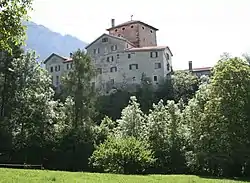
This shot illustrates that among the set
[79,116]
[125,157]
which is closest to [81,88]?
[79,116]

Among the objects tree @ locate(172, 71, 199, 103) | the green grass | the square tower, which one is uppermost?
the square tower

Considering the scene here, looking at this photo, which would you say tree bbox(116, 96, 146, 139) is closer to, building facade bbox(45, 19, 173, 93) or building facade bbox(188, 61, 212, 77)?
building facade bbox(45, 19, 173, 93)

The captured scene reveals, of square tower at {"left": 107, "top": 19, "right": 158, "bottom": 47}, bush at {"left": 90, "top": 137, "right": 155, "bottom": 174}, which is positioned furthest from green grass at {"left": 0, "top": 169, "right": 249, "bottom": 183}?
square tower at {"left": 107, "top": 19, "right": 158, "bottom": 47}

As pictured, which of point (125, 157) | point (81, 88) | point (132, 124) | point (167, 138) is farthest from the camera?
point (81, 88)

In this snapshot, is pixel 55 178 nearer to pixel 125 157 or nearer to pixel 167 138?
pixel 125 157

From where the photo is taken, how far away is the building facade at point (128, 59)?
9375 centimetres

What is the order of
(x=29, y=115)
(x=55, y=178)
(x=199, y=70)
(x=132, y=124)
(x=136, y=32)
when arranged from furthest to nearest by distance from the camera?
(x=136, y=32), (x=199, y=70), (x=132, y=124), (x=29, y=115), (x=55, y=178)

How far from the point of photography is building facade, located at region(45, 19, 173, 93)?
93750 millimetres

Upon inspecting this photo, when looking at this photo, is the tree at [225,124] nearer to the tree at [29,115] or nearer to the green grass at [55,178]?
the green grass at [55,178]

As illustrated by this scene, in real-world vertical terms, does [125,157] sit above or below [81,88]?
below

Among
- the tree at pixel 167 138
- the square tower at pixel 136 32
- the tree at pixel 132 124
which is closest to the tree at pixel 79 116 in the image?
the tree at pixel 132 124

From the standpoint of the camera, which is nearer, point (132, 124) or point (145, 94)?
point (132, 124)

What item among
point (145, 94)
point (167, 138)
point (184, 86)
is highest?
point (184, 86)

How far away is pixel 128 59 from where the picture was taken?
95.8 metres
